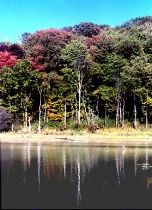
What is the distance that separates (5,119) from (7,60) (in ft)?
40.1

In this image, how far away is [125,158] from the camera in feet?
108

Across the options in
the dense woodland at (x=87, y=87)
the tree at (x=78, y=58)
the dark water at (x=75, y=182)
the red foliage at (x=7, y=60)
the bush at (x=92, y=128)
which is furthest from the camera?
the red foliage at (x=7, y=60)

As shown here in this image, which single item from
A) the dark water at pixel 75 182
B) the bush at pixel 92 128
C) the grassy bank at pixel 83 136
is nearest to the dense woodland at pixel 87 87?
the bush at pixel 92 128

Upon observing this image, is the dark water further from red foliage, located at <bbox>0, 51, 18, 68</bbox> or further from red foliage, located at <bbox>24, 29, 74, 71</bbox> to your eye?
red foliage, located at <bbox>24, 29, 74, 71</bbox>

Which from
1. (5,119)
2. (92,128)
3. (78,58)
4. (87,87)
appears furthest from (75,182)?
(87,87)

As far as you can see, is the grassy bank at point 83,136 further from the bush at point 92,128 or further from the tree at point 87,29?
the tree at point 87,29

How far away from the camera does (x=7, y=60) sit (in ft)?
228

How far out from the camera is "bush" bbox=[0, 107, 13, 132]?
197ft

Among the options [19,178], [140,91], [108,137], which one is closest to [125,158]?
[19,178]

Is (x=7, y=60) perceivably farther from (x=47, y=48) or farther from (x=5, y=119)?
(x=5, y=119)

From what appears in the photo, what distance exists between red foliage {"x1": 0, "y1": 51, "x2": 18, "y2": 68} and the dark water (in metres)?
36.4

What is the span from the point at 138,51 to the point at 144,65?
5.49 meters

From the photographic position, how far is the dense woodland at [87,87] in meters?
60.7

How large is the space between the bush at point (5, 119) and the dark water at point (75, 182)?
26792 millimetres
